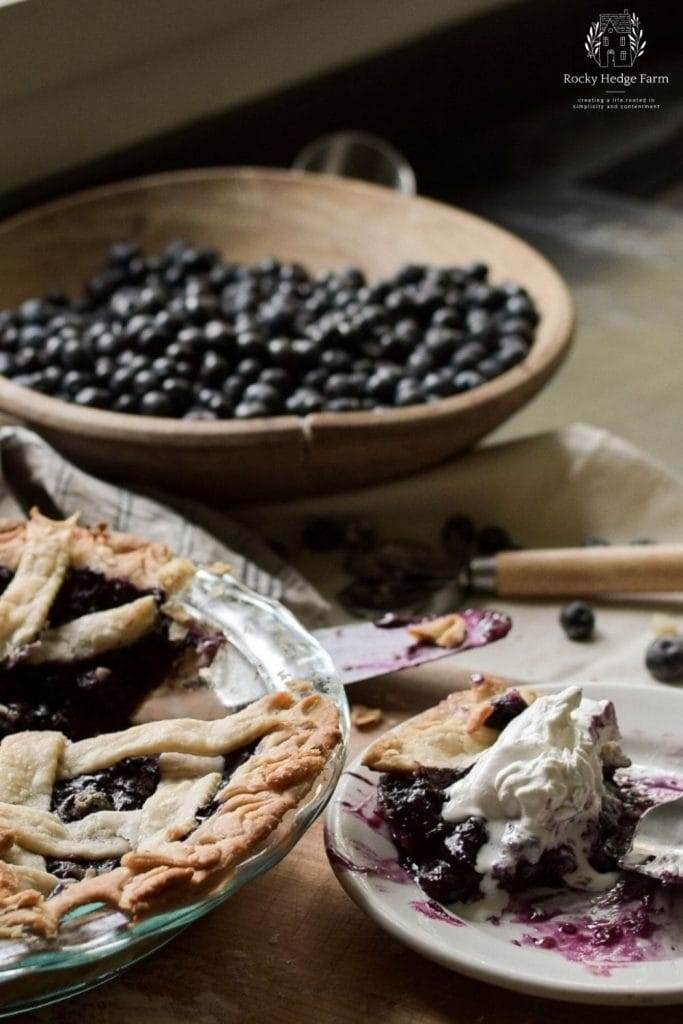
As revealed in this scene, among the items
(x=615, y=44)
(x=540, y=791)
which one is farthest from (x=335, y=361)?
(x=540, y=791)

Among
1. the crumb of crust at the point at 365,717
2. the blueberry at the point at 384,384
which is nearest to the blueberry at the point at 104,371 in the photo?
the blueberry at the point at 384,384

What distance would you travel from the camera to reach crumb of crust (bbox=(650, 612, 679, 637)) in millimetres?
2020

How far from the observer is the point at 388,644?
1.78 m

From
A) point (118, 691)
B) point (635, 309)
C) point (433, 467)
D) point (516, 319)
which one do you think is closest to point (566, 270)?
point (635, 309)

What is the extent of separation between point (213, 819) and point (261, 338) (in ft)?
3.96

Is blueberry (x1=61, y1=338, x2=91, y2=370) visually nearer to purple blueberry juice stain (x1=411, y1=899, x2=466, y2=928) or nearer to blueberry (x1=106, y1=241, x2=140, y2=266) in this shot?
blueberry (x1=106, y1=241, x2=140, y2=266)

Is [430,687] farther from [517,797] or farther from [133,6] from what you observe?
[133,6]

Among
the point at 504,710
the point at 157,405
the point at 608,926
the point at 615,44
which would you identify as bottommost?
the point at 608,926

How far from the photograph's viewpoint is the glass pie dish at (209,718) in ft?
3.72

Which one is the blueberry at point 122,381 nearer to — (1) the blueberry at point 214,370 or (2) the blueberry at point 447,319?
(1) the blueberry at point 214,370

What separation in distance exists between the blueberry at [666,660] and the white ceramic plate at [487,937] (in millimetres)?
383

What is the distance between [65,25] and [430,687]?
193 centimetres

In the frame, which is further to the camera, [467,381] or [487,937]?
[467,381]

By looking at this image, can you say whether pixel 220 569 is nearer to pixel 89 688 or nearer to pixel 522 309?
pixel 89 688
